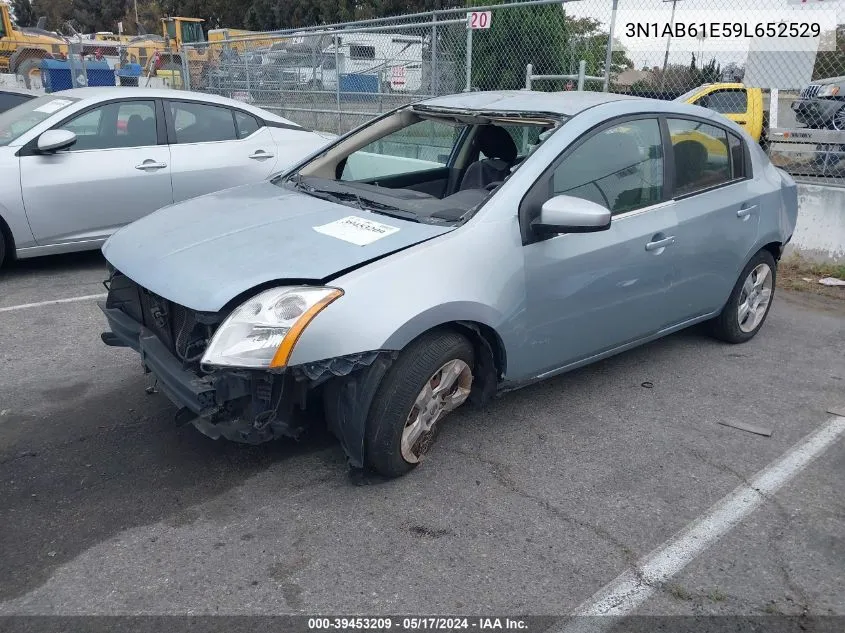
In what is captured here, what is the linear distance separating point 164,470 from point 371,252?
1385 millimetres

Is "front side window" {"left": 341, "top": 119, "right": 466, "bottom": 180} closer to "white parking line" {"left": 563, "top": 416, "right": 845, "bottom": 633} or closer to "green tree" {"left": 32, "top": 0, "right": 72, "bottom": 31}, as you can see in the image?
"white parking line" {"left": 563, "top": 416, "right": 845, "bottom": 633}

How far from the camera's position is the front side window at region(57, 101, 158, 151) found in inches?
252

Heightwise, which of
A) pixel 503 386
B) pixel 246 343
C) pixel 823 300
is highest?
pixel 246 343

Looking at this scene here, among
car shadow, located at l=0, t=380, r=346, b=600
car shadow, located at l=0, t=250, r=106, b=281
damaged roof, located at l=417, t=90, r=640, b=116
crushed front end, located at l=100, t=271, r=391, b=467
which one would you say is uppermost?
damaged roof, located at l=417, t=90, r=640, b=116

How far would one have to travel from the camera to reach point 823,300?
6.55 metres

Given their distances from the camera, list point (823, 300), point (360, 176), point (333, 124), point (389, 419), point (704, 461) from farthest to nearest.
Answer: point (333, 124) → point (823, 300) → point (360, 176) → point (704, 461) → point (389, 419)

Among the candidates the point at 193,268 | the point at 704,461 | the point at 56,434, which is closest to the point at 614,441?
the point at 704,461

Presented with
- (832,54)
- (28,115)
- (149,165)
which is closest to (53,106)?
(28,115)

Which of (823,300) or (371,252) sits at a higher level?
(371,252)

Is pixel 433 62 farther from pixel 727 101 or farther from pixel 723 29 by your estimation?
pixel 727 101

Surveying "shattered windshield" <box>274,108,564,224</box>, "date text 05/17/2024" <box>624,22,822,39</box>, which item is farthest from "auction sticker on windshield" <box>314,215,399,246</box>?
"date text 05/17/2024" <box>624,22,822,39</box>

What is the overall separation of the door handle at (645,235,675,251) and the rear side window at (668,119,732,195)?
330mm

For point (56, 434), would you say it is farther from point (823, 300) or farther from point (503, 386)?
point (823, 300)

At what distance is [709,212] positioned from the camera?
4434 mm
